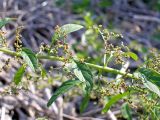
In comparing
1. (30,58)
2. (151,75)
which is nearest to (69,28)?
(30,58)

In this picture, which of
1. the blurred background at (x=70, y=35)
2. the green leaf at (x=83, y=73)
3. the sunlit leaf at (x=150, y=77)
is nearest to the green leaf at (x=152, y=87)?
the sunlit leaf at (x=150, y=77)

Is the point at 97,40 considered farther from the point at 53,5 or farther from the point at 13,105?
the point at 13,105

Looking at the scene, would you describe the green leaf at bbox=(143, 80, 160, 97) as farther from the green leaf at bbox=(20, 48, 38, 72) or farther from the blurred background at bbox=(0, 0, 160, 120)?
the blurred background at bbox=(0, 0, 160, 120)

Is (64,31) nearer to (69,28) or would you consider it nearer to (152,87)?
(69,28)

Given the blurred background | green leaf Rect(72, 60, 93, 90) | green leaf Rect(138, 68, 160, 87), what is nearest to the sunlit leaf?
green leaf Rect(138, 68, 160, 87)

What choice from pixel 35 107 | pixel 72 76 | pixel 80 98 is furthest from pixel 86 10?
pixel 72 76

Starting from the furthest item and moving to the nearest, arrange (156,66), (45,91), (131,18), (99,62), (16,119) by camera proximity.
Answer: (131,18) → (99,62) → (45,91) → (16,119) → (156,66)

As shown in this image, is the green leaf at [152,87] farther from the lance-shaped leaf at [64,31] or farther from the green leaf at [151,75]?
the lance-shaped leaf at [64,31]
